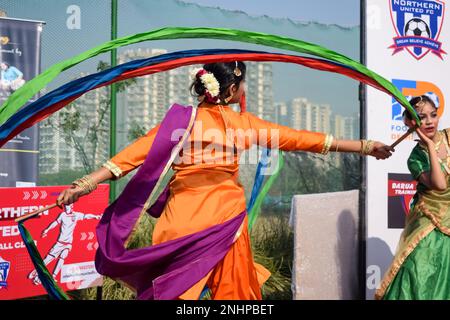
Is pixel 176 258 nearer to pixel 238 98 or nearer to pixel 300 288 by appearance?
pixel 238 98

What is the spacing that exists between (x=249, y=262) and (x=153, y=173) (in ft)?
2.41

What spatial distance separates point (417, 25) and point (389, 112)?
0.91m

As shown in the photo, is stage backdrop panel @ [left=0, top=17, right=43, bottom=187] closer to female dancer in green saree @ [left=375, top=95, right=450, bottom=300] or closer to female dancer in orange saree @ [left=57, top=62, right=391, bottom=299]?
female dancer in orange saree @ [left=57, top=62, right=391, bottom=299]

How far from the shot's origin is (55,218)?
526cm

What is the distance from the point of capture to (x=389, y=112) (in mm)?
6277

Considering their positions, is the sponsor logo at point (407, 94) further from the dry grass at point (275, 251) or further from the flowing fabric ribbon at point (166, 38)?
the flowing fabric ribbon at point (166, 38)

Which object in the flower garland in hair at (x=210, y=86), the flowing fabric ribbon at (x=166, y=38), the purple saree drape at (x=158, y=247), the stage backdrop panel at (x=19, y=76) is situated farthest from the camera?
the stage backdrop panel at (x=19, y=76)

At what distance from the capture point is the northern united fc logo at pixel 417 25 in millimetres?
6398

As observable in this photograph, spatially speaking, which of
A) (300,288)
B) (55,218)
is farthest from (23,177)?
(300,288)

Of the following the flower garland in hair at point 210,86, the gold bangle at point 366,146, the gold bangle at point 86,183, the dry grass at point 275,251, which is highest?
the flower garland in hair at point 210,86

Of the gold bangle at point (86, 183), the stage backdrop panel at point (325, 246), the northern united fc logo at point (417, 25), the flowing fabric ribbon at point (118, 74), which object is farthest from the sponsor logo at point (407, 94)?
the gold bangle at point (86, 183)

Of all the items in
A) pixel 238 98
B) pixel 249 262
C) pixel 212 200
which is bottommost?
pixel 249 262

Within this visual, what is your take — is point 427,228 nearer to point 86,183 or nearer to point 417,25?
point 86,183
